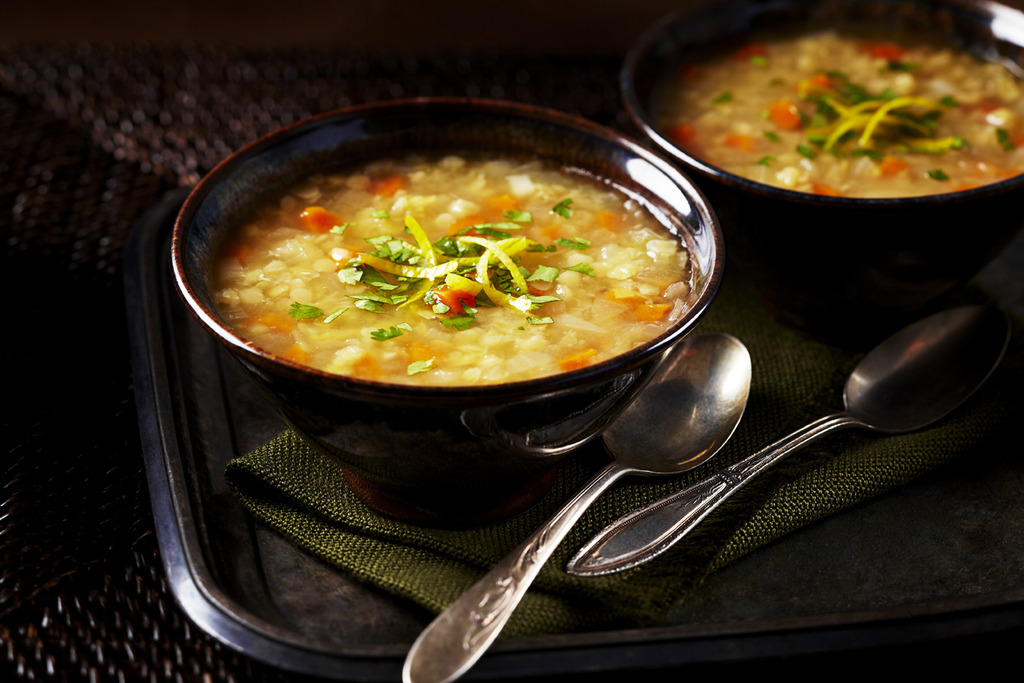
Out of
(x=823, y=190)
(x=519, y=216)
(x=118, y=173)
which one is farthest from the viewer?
(x=118, y=173)

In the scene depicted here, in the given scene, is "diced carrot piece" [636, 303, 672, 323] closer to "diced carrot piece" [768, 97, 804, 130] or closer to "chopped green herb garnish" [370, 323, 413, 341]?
"chopped green herb garnish" [370, 323, 413, 341]

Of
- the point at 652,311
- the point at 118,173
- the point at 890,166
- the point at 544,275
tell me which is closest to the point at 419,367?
the point at 544,275

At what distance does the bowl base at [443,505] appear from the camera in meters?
2.11

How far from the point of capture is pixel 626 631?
1.81 m

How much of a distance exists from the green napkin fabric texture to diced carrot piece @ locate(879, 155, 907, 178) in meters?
0.58

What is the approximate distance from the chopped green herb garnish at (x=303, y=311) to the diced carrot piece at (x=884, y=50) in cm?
233

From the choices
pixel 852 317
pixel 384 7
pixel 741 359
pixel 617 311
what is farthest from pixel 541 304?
pixel 384 7

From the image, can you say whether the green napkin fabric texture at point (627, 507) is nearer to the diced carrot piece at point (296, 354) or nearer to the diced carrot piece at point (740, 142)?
the diced carrot piece at point (296, 354)

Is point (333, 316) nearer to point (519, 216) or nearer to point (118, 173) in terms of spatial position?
point (519, 216)

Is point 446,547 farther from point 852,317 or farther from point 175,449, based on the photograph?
point 852,317

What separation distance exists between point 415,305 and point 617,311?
42 cm

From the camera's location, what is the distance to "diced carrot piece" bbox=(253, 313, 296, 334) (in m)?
2.02

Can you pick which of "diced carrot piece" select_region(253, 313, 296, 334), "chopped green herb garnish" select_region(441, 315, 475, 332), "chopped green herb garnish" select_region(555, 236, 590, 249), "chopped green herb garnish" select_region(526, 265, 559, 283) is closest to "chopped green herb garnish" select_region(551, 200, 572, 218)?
"chopped green herb garnish" select_region(555, 236, 590, 249)

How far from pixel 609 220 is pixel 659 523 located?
76 centimetres
